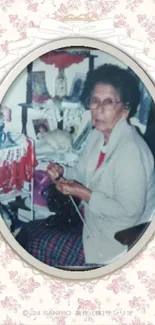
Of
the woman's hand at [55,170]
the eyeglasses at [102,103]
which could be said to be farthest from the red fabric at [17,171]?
the eyeglasses at [102,103]

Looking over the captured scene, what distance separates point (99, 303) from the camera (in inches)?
59.6

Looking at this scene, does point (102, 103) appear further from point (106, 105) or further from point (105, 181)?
point (105, 181)

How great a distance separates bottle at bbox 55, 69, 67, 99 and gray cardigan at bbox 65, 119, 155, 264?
0.37 ft

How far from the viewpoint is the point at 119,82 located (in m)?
1.44

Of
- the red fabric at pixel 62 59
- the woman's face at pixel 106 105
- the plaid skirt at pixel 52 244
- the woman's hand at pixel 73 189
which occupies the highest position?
the red fabric at pixel 62 59

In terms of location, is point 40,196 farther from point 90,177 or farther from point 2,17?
point 2,17

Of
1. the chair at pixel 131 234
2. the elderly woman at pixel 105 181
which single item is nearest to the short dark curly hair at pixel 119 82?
the elderly woman at pixel 105 181

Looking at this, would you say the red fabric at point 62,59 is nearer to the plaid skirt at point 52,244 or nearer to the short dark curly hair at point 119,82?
the short dark curly hair at point 119,82

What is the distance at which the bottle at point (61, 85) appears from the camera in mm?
1432

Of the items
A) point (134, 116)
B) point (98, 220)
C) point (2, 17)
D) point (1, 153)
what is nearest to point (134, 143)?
point (134, 116)

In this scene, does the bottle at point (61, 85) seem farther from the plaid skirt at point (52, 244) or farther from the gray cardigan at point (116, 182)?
the plaid skirt at point (52, 244)

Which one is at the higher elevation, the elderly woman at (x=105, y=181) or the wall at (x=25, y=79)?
the wall at (x=25, y=79)

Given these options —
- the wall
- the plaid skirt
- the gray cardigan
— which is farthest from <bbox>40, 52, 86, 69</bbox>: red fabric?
the plaid skirt

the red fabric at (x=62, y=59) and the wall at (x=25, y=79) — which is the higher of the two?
the red fabric at (x=62, y=59)
